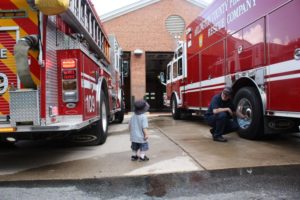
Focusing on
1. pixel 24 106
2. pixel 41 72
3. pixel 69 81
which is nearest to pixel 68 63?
pixel 69 81

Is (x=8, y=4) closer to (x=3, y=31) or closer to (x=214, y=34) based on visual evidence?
(x=3, y=31)

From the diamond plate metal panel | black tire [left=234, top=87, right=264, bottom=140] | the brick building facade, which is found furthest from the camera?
the brick building facade

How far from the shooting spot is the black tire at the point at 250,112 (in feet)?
22.3

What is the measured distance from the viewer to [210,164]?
5320mm

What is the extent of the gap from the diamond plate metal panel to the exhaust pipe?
0.46ft

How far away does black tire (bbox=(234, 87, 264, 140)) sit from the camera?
22.3 feet

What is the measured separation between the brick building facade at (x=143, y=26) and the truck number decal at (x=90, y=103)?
50.3 feet

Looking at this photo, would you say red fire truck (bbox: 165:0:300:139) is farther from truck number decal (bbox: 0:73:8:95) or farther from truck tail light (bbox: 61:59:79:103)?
truck number decal (bbox: 0:73:8:95)

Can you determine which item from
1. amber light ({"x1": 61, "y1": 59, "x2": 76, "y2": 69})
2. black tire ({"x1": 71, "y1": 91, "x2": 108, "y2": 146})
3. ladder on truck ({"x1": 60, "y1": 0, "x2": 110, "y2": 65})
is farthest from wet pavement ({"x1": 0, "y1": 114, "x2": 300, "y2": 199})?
ladder on truck ({"x1": 60, "y1": 0, "x2": 110, "y2": 65})

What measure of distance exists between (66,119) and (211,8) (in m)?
5.57

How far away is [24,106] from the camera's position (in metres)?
4.82

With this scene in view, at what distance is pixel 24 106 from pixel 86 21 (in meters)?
2.49

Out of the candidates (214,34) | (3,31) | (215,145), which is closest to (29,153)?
(3,31)

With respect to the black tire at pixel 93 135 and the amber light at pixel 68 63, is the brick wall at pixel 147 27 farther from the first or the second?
the amber light at pixel 68 63
